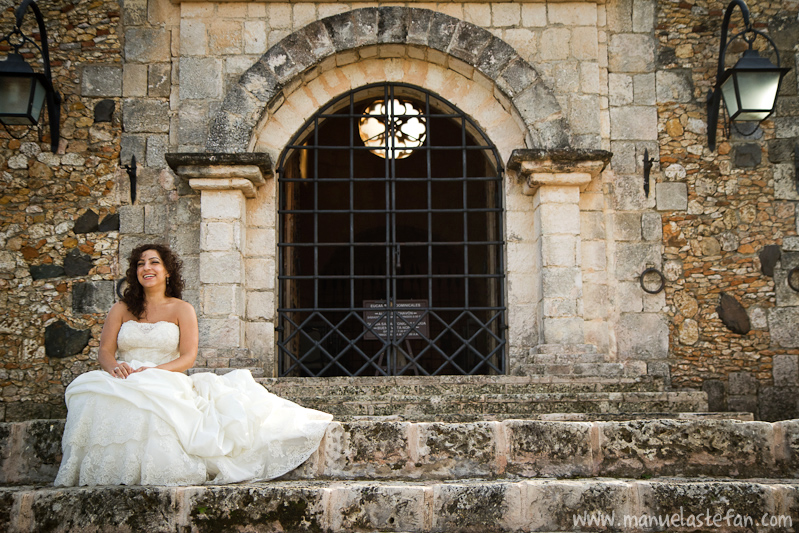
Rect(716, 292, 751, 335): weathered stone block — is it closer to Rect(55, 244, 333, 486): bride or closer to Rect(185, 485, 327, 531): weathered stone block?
Rect(55, 244, 333, 486): bride

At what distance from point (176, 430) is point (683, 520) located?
2120 millimetres

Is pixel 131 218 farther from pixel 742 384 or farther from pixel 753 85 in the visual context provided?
pixel 742 384

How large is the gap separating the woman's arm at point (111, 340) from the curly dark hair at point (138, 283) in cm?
6

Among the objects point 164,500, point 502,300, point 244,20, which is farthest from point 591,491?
point 244,20

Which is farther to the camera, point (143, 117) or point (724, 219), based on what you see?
point (143, 117)

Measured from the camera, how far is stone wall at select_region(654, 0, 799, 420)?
5.54 meters

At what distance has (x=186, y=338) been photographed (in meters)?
3.84

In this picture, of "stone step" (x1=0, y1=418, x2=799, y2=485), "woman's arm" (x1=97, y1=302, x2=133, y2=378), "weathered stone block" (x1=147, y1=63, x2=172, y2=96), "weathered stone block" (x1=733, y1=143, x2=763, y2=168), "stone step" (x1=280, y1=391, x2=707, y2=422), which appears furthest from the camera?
"weathered stone block" (x1=147, y1=63, x2=172, y2=96)

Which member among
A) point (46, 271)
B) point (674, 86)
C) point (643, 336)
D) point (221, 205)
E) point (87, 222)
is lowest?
point (643, 336)

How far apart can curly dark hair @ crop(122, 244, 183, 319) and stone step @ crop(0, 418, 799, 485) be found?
38.9 inches

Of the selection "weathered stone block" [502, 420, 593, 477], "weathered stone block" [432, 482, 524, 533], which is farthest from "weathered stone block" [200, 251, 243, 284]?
"weathered stone block" [432, 482, 524, 533]

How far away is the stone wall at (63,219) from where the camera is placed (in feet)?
18.0

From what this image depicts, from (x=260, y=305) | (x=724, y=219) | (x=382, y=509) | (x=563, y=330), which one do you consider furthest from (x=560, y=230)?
(x=382, y=509)

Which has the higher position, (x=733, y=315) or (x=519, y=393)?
(x=733, y=315)
